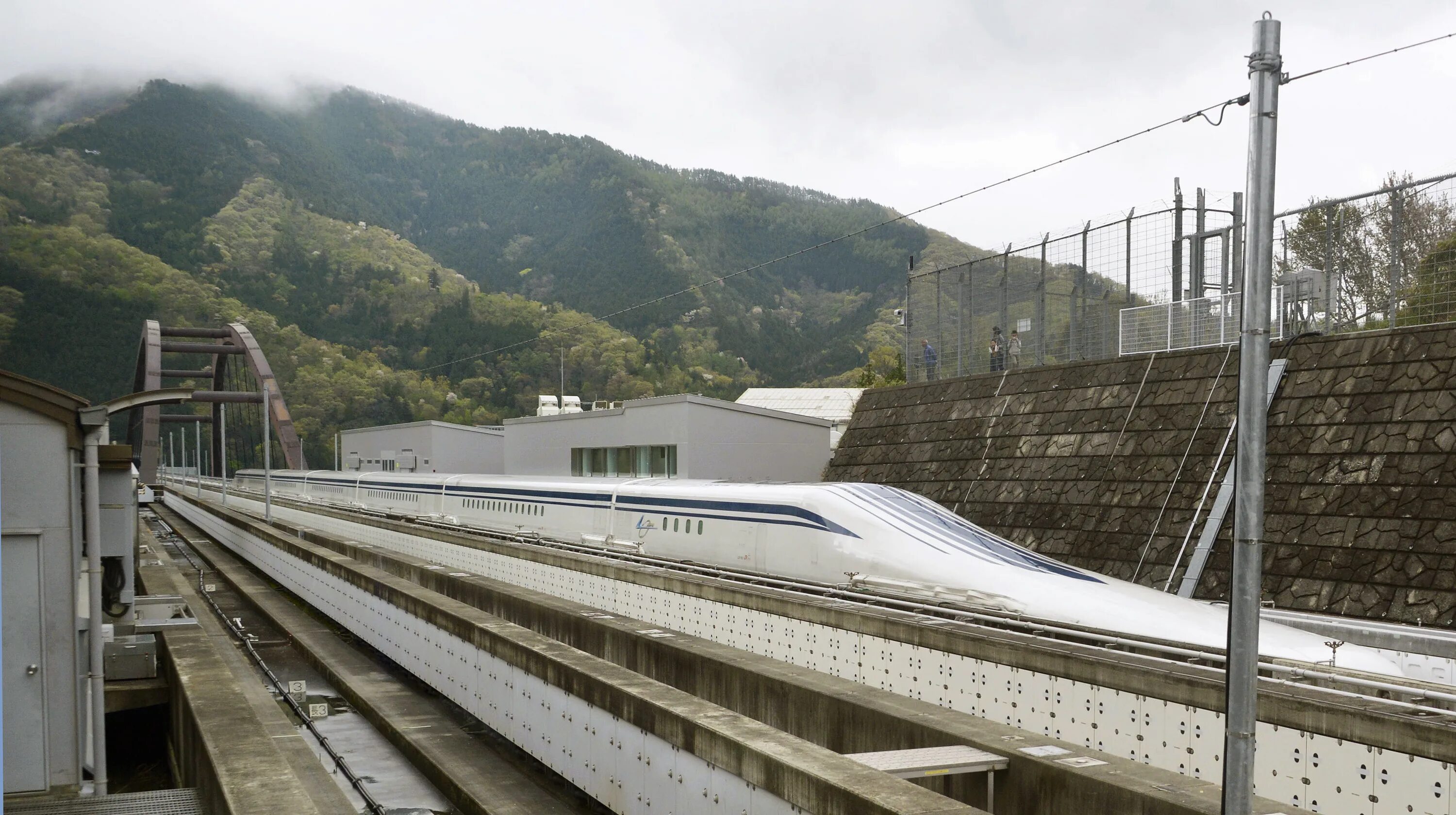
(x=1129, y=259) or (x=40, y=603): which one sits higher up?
(x=1129, y=259)

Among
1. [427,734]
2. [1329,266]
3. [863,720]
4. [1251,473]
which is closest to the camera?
[1251,473]

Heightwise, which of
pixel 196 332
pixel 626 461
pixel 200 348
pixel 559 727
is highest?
pixel 196 332

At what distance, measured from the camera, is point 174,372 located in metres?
122

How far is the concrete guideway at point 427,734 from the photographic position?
448 inches

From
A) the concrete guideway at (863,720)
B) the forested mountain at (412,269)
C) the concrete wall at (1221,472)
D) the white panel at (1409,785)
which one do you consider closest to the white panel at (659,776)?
the concrete guideway at (863,720)

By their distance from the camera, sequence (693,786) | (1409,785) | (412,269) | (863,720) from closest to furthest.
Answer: (1409,785) → (693,786) → (863,720) → (412,269)

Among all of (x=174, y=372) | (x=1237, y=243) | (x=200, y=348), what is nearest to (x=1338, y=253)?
(x=1237, y=243)

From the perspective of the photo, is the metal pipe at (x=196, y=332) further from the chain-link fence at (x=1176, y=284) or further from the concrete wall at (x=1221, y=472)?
the concrete wall at (x=1221, y=472)

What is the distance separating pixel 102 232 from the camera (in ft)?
365

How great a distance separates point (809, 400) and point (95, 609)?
166 feet

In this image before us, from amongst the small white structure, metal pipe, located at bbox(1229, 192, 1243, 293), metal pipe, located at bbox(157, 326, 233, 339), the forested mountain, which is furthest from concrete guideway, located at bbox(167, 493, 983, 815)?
metal pipe, located at bbox(157, 326, 233, 339)

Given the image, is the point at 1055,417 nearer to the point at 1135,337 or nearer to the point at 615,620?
the point at 1135,337

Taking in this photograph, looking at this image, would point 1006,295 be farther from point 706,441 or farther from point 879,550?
point 879,550

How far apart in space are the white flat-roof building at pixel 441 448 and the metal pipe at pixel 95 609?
50.5 meters
